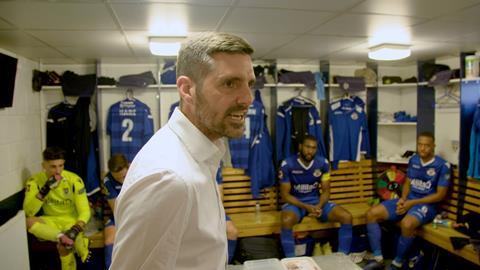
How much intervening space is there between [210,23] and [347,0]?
0.98 m

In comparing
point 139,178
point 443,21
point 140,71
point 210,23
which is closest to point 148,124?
point 140,71

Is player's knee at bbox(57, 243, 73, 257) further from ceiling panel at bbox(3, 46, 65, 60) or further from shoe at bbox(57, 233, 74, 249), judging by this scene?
ceiling panel at bbox(3, 46, 65, 60)

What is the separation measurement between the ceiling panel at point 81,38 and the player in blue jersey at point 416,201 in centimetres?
331

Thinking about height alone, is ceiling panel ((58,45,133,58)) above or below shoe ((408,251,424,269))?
above

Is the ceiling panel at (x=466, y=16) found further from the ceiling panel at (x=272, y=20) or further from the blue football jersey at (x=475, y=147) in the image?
the blue football jersey at (x=475, y=147)

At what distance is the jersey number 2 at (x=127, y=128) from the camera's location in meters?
4.05

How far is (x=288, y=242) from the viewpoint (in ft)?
12.0

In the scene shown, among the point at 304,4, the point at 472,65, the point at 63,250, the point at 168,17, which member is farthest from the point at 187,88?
the point at 472,65

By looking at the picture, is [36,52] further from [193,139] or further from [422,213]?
[422,213]

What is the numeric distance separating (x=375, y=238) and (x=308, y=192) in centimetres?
89

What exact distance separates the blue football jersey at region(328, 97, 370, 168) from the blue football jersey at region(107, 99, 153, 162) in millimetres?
2394

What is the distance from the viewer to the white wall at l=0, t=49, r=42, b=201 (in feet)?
10.3

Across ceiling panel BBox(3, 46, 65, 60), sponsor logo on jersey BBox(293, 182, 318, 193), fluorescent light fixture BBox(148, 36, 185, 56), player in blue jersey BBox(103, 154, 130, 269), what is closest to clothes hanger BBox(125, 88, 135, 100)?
ceiling panel BBox(3, 46, 65, 60)

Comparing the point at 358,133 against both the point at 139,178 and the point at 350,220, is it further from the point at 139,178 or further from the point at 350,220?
the point at 139,178
